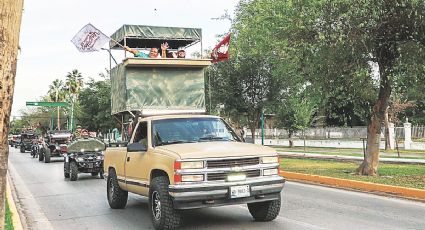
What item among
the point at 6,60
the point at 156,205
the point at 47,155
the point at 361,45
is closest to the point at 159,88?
the point at 361,45

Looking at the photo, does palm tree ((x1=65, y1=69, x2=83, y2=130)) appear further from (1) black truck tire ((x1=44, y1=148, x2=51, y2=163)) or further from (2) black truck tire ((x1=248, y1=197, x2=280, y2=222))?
(2) black truck tire ((x1=248, y1=197, x2=280, y2=222))

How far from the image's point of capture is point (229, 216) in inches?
365

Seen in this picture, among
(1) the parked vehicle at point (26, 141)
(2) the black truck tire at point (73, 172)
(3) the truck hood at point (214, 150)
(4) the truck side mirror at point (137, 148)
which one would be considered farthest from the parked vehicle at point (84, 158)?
(1) the parked vehicle at point (26, 141)

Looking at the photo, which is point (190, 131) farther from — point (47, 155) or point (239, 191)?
point (47, 155)

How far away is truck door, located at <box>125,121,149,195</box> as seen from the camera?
870cm

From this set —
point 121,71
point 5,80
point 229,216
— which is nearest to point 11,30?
point 5,80

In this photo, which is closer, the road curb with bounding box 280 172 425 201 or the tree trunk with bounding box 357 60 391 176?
the road curb with bounding box 280 172 425 201

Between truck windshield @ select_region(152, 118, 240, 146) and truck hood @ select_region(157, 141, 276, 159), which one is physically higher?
truck windshield @ select_region(152, 118, 240, 146)

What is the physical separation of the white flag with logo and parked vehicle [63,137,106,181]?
12.0 ft

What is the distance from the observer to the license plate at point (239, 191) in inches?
295

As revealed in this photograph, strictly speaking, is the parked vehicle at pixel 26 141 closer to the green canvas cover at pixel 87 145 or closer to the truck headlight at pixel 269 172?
the green canvas cover at pixel 87 145

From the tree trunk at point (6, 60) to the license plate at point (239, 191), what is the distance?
339cm

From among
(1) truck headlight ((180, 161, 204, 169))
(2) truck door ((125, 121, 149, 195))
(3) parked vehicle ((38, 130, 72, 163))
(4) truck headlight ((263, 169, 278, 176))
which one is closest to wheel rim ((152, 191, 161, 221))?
(2) truck door ((125, 121, 149, 195))

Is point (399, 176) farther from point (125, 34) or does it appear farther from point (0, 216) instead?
point (0, 216)
